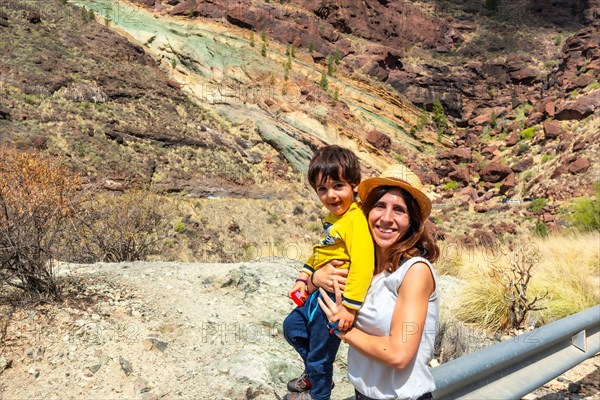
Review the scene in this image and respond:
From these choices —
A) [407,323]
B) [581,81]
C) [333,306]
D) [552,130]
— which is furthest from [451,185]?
[407,323]

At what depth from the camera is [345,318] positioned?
66.9 inches

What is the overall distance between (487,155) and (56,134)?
38683 mm

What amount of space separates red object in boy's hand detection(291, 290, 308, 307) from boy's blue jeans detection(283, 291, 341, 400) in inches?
1.2

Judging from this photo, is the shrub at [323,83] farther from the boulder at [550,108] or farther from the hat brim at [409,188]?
the hat brim at [409,188]

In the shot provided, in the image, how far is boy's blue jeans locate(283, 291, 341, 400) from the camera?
7.26 feet

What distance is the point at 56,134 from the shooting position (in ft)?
Answer: 81.4

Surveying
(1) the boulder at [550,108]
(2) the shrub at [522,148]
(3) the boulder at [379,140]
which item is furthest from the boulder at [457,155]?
(3) the boulder at [379,140]

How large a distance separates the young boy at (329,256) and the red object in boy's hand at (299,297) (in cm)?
2

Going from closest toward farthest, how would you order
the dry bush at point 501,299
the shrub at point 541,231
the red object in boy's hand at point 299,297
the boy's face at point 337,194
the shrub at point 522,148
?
the boy's face at point 337,194
the red object in boy's hand at point 299,297
the dry bush at point 501,299
the shrub at point 541,231
the shrub at point 522,148

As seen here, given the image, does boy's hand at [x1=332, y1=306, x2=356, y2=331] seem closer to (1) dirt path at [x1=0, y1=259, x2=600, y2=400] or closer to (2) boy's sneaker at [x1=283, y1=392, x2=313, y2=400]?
(2) boy's sneaker at [x1=283, y1=392, x2=313, y2=400]

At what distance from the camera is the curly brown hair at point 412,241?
1718 mm

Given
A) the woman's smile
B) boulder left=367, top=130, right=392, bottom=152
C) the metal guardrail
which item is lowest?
boulder left=367, top=130, right=392, bottom=152

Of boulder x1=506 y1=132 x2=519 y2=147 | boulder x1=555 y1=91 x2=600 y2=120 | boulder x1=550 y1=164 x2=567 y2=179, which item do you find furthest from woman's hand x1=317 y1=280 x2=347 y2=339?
boulder x1=506 y1=132 x2=519 y2=147

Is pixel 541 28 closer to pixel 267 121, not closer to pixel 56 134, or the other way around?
pixel 267 121
